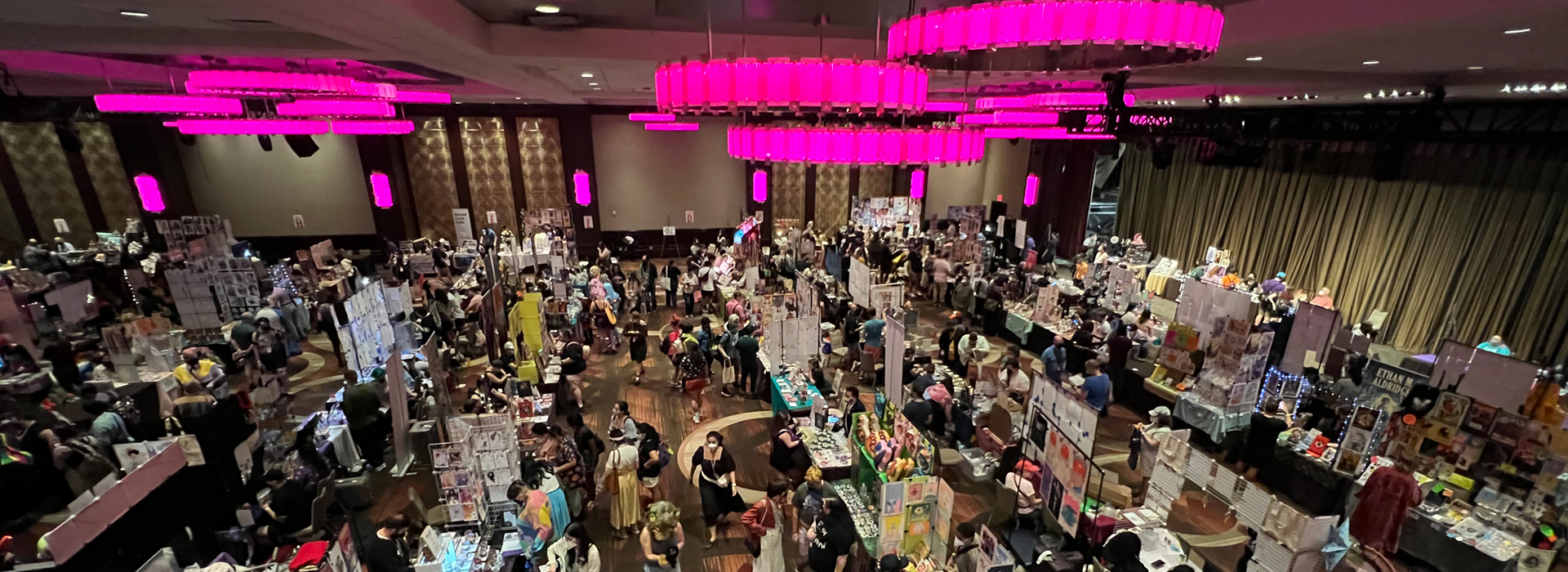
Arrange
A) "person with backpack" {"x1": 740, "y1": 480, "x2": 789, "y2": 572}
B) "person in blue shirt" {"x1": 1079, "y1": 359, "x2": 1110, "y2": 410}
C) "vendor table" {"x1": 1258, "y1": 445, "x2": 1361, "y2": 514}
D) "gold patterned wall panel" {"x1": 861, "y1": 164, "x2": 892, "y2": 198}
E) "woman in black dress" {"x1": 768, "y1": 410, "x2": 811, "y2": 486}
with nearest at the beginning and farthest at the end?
1. "person with backpack" {"x1": 740, "y1": 480, "x2": 789, "y2": 572}
2. "vendor table" {"x1": 1258, "y1": 445, "x2": 1361, "y2": 514}
3. "woman in black dress" {"x1": 768, "y1": 410, "x2": 811, "y2": 486}
4. "person in blue shirt" {"x1": 1079, "y1": 359, "x2": 1110, "y2": 410}
5. "gold patterned wall panel" {"x1": 861, "y1": 164, "x2": 892, "y2": 198}

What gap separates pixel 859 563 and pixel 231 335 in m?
9.12

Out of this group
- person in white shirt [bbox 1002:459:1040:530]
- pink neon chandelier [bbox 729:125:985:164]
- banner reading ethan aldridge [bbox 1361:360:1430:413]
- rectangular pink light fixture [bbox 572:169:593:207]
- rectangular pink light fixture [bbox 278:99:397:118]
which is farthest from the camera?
rectangular pink light fixture [bbox 572:169:593:207]

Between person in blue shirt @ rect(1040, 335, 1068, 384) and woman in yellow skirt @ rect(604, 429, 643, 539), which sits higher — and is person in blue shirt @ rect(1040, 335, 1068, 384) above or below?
above

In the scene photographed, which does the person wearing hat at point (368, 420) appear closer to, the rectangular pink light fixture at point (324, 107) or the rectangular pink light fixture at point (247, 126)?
the rectangular pink light fixture at point (324, 107)

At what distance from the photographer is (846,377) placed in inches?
399

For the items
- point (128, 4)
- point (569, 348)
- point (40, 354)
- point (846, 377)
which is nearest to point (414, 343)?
point (569, 348)

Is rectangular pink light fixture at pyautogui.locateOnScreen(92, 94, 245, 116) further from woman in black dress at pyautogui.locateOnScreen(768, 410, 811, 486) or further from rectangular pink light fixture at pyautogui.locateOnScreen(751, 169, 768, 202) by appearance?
rectangular pink light fixture at pyautogui.locateOnScreen(751, 169, 768, 202)

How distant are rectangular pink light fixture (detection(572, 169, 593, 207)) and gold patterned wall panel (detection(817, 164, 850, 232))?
6465mm

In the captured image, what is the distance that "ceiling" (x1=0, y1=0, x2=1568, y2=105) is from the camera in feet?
10.7

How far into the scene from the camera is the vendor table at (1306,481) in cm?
620

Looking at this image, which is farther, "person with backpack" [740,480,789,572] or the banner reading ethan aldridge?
the banner reading ethan aldridge

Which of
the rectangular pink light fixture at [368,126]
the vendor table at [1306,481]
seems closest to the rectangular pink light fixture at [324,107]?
the rectangular pink light fixture at [368,126]

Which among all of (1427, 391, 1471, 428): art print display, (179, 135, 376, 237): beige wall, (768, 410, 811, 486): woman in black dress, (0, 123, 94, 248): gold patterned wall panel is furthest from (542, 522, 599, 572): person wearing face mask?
(0, 123, 94, 248): gold patterned wall panel

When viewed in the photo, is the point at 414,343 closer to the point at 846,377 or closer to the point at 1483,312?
the point at 846,377
